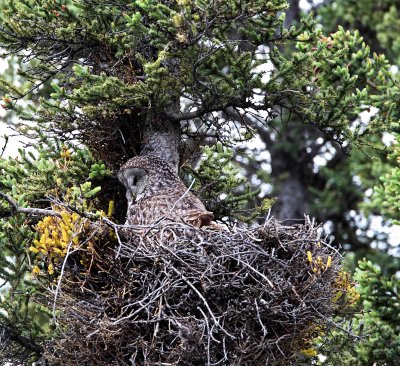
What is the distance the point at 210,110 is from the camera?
6070mm

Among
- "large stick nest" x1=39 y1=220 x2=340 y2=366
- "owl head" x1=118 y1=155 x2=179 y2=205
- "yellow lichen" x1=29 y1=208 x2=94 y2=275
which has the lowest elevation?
"large stick nest" x1=39 y1=220 x2=340 y2=366

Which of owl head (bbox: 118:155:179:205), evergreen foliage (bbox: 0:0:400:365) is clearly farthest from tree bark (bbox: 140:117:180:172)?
owl head (bbox: 118:155:179:205)

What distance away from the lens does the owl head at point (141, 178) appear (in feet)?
18.6

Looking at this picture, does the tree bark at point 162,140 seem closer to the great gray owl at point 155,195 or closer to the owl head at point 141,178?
the great gray owl at point 155,195

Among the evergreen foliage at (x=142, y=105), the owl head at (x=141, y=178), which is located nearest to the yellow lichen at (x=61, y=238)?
the evergreen foliage at (x=142, y=105)

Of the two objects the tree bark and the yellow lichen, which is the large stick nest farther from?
the tree bark

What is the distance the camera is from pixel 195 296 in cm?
480

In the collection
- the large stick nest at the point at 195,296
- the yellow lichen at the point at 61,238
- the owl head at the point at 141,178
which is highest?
the yellow lichen at the point at 61,238

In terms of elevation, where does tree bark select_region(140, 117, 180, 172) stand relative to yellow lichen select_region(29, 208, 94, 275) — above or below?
below

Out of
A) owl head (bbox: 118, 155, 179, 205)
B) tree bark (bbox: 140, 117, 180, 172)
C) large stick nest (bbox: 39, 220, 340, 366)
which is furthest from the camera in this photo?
tree bark (bbox: 140, 117, 180, 172)

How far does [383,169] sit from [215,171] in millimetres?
5180

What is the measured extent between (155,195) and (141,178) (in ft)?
0.67

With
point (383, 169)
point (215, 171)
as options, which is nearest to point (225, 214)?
point (215, 171)

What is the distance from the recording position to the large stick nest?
467 centimetres
